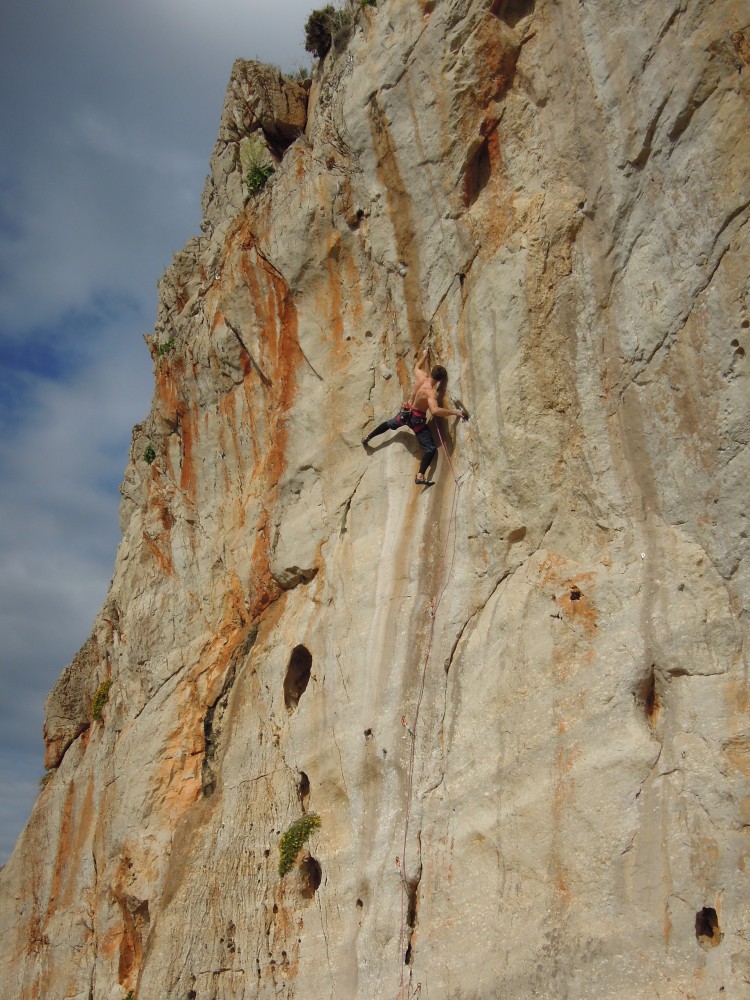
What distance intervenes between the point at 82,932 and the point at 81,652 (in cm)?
595

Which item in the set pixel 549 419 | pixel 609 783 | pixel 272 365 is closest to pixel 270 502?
pixel 272 365

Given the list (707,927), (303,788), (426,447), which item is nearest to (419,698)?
(303,788)

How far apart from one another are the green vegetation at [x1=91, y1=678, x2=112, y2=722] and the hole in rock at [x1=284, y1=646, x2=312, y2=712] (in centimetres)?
640

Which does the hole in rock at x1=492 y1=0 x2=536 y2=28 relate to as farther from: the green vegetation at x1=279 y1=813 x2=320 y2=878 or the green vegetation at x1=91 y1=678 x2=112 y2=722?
the green vegetation at x1=91 y1=678 x2=112 y2=722

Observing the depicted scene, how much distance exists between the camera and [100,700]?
18.9m

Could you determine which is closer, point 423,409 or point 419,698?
point 419,698

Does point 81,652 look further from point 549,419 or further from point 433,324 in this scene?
point 549,419

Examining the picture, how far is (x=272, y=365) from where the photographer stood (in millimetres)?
15805

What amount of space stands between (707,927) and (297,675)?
22.7 feet

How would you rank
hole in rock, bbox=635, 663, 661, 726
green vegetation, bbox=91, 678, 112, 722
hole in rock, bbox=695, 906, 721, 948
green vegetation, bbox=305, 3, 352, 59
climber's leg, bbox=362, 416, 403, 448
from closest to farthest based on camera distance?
1. hole in rock, bbox=695, 906, 721, 948
2. hole in rock, bbox=635, 663, 661, 726
3. climber's leg, bbox=362, 416, 403, 448
4. green vegetation, bbox=305, 3, 352, 59
5. green vegetation, bbox=91, 678, 112, 722

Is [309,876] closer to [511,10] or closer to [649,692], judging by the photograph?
[649,692]

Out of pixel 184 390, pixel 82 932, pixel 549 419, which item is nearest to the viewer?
pixel 549 419

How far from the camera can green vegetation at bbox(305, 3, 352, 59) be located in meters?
15.3

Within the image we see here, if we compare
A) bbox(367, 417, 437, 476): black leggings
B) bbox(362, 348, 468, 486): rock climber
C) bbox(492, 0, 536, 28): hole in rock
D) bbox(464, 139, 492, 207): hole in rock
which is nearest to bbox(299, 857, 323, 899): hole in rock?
bbox(362, 348, 468, 486): rock climber
